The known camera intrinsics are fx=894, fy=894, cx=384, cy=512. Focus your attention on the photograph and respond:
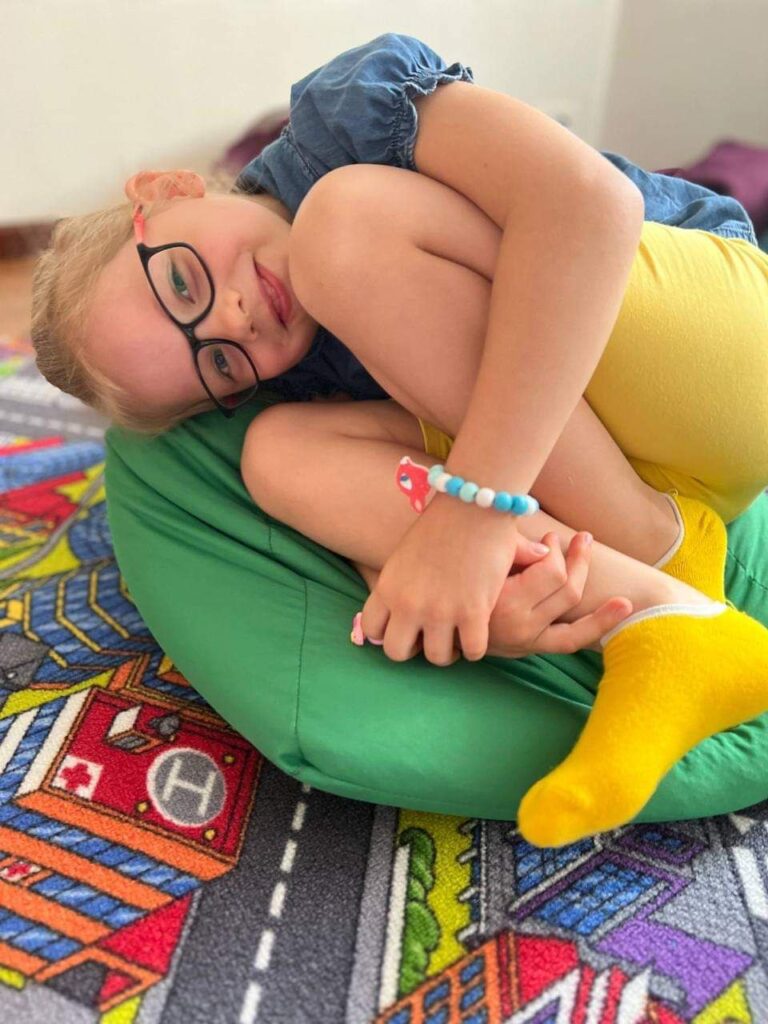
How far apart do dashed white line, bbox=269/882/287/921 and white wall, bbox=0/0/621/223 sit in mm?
1607

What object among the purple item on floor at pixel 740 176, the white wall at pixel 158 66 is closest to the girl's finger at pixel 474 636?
the purple item on floor at pixel 740 176

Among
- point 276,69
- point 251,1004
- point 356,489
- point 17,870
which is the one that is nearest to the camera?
point 251,1004

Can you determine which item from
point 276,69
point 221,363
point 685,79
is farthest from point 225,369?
point 685,79

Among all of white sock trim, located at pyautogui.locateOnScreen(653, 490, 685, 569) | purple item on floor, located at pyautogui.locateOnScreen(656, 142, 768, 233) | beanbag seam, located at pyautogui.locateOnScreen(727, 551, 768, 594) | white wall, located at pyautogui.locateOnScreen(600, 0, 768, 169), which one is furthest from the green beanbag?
white wall, located at pyautogui.locateOnScreen(600, 0, 768, 169)

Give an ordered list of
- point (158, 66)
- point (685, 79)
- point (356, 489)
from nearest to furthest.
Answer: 1. point (356, 489)
2. point (158, 66)
3. point (685, 79)

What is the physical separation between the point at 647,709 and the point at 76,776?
50 cm

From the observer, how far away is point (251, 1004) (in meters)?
0.61

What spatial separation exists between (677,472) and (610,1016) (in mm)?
475

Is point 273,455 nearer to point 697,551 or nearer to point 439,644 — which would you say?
point 439,644

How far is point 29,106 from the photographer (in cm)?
190

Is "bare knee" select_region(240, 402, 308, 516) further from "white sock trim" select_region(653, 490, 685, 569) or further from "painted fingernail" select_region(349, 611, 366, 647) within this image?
"white sock trim" select_region(653, 490, 685, 569)

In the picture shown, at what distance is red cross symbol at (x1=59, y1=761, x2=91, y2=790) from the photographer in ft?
2.62

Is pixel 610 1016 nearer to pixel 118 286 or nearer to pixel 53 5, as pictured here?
pixel 118 286

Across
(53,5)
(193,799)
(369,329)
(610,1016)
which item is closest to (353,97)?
(369,329)
